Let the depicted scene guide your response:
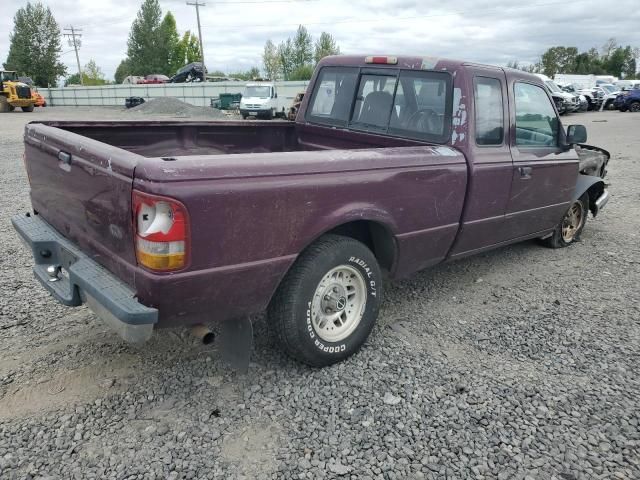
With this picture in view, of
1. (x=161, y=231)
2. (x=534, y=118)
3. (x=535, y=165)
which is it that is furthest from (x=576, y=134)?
(x=161, y=231)

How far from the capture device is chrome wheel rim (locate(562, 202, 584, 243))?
5941 millimetres

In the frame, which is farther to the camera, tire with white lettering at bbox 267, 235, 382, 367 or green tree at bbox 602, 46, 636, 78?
green tree at bbox 602, 46, 636, 78

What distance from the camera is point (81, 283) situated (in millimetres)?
2783

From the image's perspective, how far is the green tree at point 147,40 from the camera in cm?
7962

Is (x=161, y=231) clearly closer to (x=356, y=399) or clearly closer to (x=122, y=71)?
(x=356, y=399)

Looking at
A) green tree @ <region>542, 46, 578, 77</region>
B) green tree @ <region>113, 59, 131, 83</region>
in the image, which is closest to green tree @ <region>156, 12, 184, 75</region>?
green tree @ <region>113, 59, 131, 83</region>

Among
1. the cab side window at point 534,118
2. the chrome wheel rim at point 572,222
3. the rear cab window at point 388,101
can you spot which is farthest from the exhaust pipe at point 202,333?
the chrome wheel rim at point 572,222

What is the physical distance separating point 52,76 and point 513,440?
82.0 metres

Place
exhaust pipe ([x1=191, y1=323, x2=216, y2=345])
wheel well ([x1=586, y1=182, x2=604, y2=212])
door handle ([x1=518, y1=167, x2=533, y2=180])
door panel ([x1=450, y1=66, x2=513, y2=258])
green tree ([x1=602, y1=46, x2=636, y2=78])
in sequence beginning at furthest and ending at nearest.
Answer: green tree ([x1=602, y1=46, x2=636, y2=78]) → wheel well ([x1=586, y1=182, x2=604, y2=212]) → door handle ([x1=518, y1=167, x2=533, y2=180]) → door panel ([x1=450, y1=66, x2=513, y2=258]) → exhaust pipe ([x1=191, y1=323, x2=216, y2=345])

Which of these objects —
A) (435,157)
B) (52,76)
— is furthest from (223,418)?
(52,76)

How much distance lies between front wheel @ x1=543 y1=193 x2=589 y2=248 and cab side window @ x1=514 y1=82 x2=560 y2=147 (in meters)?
1.20

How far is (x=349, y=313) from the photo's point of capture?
3475 millimetres

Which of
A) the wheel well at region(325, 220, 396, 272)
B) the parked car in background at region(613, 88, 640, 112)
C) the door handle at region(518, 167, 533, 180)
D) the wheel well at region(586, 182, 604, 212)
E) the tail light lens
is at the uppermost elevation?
the tail light lens

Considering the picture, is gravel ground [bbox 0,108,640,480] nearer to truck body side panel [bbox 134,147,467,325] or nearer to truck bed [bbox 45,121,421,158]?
truck body side panel [bbox 134,147,467,325]
